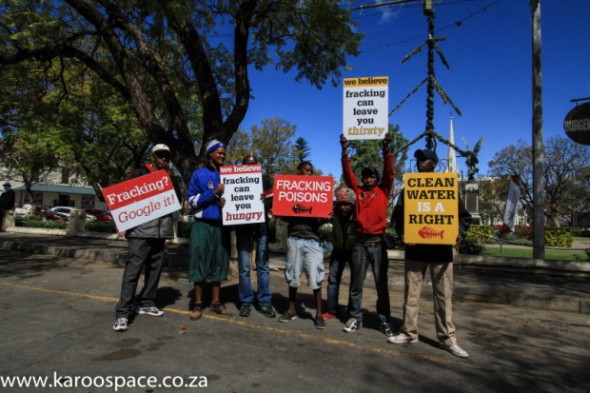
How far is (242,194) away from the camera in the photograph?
209 inches

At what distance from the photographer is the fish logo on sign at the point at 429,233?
14.4 ft

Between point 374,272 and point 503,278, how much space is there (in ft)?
17.8

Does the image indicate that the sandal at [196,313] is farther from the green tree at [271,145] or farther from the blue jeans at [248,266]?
the green tree at [271,145]

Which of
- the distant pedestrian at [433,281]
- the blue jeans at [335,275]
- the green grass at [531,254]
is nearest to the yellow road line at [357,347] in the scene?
the distant pedestrian at [433,281]

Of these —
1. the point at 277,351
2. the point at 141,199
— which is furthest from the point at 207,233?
the point at 277,351

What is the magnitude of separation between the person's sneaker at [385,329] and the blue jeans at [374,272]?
0.19ft

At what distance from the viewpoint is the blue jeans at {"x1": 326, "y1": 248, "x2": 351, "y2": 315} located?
210 inches

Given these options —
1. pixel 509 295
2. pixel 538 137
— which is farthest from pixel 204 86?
pixel 538 137

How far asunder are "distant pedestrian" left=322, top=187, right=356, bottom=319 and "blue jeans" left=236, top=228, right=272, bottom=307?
858 mm

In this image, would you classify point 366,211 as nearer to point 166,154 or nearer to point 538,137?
point 166,154

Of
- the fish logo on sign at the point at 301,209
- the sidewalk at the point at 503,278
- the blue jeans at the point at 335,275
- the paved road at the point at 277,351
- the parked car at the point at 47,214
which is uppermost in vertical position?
the fish logo on sign at the point at 301,209

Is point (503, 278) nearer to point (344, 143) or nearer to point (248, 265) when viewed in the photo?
point (344, 143)

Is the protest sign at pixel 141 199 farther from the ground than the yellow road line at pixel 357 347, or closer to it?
farther from the ground

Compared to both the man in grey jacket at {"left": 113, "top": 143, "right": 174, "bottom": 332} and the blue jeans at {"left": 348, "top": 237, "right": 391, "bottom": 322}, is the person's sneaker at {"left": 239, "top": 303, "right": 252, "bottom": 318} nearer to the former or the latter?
the man in grey jacket at {"left": 113, "top": 143, "right": 174, "bottom": 332}
